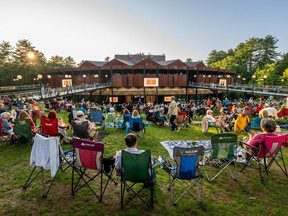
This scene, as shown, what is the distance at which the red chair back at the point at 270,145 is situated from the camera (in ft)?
15.1

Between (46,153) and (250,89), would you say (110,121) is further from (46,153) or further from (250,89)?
(250,89)

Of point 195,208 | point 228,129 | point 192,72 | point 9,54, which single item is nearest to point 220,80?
point 192,72

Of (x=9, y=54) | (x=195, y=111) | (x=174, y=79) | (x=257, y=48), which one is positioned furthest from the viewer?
(x=257, y=48)

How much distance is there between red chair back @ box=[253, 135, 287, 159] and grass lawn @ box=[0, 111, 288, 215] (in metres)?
0.77

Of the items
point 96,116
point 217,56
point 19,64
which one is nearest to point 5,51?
point 19,64

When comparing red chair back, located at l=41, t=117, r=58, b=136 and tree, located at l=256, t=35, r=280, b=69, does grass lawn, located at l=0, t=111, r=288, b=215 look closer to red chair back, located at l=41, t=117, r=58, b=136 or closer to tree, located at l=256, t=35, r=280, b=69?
red chair back, located at l=41, t=117, r=58, b=136

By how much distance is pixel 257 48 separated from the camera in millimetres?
68062

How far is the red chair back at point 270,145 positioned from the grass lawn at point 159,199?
0.77 meters

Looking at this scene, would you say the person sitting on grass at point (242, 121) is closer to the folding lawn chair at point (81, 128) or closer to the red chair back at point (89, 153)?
the folding lawn chair at point (81, 128)

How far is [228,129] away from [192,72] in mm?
36212

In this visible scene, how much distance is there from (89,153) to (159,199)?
1.79 metres

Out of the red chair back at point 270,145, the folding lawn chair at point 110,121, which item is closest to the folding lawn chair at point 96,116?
the folding lawn chair at point 110,121

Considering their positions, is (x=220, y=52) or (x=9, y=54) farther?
(x=220, y=52)

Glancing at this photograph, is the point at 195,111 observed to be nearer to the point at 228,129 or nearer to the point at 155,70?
the point at 228,129
